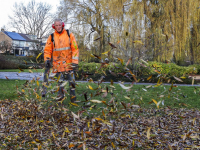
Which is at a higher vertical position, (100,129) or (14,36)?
(14,36)

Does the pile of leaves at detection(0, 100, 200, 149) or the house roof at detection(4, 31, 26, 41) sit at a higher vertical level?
the house roof at detection(4, 31, 26, 41)

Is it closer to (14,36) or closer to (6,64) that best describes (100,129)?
(6,64)

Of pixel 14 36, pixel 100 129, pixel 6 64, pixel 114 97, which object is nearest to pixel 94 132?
pixel 100 129

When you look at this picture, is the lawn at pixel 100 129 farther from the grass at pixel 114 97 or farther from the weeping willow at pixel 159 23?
the weeping willow at pixel 159 23

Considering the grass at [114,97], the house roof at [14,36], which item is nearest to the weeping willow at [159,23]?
the grass at [114,97]

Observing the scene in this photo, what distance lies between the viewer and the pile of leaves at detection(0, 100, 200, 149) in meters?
2.86

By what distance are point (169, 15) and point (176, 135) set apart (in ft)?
33.5

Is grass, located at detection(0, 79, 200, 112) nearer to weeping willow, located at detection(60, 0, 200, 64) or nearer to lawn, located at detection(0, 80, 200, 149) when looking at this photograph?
lawn, located at detection(0, 80, 200, 149)

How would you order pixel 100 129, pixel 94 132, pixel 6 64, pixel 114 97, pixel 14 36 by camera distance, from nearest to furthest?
pixel 94 132 → pixel 100 129 → pixel 114 97 → pixel 6 64 → pixel 14 36

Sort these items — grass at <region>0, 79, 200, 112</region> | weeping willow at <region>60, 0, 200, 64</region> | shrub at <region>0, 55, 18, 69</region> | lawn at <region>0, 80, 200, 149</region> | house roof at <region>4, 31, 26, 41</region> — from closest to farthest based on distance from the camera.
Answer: lawn at <region>0, 80, 200, 149</region>
grass at <region>0, 79, 200, 112</region>
weeping willow at <region>60, 0, 200, 64</region>
shrub at <region>0, 55, 18, 69</region>
house roof at <region>4, 31, 26, 41</region>

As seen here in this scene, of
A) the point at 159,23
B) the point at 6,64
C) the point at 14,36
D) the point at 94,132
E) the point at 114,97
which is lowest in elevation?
the point at 94,132

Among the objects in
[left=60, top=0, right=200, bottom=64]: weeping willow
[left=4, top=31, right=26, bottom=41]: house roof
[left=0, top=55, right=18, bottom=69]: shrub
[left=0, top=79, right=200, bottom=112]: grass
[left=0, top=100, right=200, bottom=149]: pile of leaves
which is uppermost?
[left=4, top=31, right=26, bottom=41]: house roof

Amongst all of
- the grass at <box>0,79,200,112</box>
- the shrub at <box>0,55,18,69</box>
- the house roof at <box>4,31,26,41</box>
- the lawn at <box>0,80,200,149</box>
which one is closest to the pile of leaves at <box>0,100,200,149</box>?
the lawn at <box>0,80,200,149</box>

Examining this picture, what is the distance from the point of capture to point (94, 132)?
126 inches
